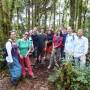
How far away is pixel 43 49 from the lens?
42.0ft

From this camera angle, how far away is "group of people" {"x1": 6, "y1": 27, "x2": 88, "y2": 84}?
33.5 ft

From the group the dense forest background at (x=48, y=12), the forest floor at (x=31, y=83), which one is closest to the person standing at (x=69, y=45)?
the forest floor at (x=31, y=83)

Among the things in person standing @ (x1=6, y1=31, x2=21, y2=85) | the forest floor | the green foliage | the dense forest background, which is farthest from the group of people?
the dense forest background

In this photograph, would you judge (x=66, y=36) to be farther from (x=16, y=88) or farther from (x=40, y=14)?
(x=40, y=14)

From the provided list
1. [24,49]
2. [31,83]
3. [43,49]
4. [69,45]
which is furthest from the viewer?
[43,49]

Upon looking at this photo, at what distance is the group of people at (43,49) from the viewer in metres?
10.2

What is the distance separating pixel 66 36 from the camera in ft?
38.3

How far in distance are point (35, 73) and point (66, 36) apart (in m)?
1.89

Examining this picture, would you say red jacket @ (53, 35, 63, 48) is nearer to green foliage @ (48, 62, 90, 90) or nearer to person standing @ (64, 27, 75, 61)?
person standing @ (64, 27, 75, 61)

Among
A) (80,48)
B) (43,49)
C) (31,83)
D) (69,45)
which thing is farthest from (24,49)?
(43,49)

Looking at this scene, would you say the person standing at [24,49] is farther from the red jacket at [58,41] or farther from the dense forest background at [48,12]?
the dense forest background at [48,12]

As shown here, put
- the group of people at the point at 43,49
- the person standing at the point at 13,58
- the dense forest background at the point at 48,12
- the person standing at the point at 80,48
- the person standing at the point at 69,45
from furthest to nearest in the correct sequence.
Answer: the dense forest background at the point at 48,12, the person standing at the point at 69,45, the person standing at the point at 80,48, the group of people at the point at 43,49, the person standing at the point at 13,58

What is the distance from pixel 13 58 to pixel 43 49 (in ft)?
9.29

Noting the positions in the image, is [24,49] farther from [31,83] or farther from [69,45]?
[69,45]
